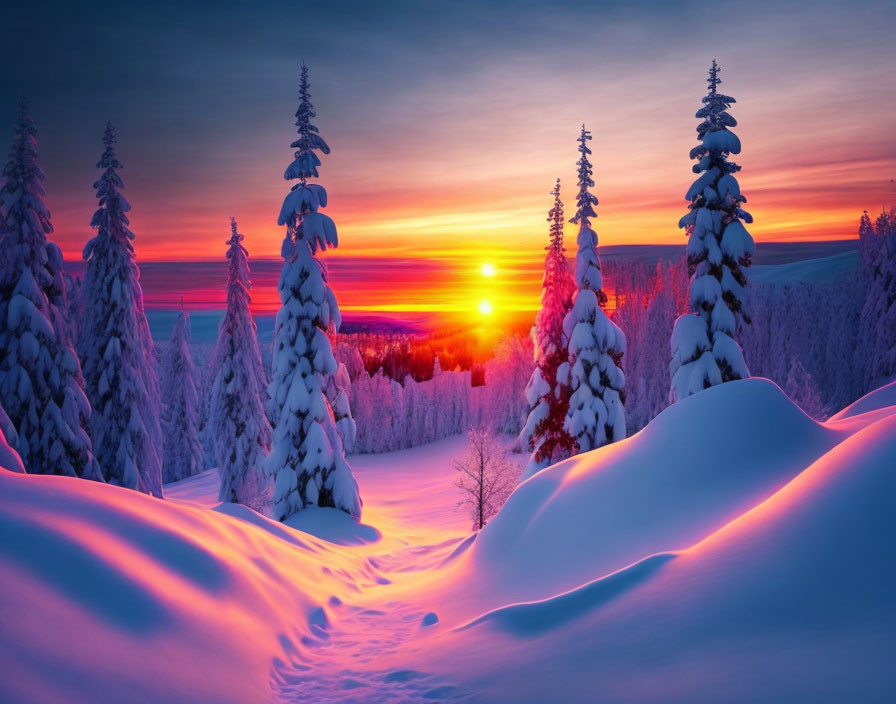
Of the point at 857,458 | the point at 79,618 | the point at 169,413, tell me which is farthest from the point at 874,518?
the point at 169,413

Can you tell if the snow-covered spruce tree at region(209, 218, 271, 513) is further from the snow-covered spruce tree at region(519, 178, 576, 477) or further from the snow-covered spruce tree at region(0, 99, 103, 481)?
the snow-covered spruce tree at region(519, 178, 576, 477)

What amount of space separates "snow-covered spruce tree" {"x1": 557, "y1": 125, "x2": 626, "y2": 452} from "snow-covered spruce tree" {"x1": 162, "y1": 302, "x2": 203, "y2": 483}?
29610mm

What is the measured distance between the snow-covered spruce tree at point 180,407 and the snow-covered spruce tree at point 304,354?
23465mm

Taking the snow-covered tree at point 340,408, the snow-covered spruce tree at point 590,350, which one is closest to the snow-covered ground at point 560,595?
the snow-covered tree at point 340,408

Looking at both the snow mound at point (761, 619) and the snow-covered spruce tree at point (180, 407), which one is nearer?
the snow mound at point (761, 619)

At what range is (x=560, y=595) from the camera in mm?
4789

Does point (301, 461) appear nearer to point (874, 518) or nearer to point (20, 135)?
point (20, 135)

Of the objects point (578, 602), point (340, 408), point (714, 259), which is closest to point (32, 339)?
point (340, 408)

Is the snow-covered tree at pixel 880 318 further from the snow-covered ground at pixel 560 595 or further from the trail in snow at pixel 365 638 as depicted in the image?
the snow-covered ground at pixel 560 595

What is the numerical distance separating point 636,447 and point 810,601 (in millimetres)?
4473

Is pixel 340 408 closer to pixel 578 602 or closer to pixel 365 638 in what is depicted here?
pixel 365 638

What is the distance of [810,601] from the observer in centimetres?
322

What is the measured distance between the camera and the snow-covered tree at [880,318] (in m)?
35.9

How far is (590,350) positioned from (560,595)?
1678 centimetres
